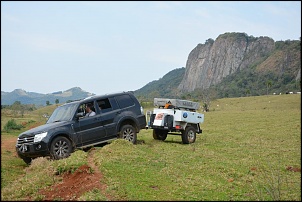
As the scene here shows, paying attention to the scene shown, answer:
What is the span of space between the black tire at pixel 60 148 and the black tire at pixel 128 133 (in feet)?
7.74

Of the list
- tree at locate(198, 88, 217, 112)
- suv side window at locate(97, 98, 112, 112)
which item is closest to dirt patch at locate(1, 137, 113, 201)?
suv side window at locate(97, 98, 112, 112)

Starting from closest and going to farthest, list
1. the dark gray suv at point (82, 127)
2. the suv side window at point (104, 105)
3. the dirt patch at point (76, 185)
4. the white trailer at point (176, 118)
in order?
1. the dirt patch at point (76, 185)
2. the dark gray suv at point (82, 127)
3. the suv side window at point (104, 105)
4. the white trailer at point (176, 118)

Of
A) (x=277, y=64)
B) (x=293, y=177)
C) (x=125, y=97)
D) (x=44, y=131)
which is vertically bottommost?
(x=293, y=177)

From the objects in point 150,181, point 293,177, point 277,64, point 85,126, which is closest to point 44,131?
point 85,126

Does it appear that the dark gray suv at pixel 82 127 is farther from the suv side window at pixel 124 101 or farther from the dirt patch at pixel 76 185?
the dirt patch at pixel 76 185

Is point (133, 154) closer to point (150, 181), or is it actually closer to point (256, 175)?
point (150, 181)

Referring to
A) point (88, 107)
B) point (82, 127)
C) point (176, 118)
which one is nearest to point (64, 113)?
point (88, 107)

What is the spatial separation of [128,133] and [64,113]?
8.33 feet

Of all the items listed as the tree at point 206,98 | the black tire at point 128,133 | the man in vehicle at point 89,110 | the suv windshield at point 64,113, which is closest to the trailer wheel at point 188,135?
the black tire at point 128,133

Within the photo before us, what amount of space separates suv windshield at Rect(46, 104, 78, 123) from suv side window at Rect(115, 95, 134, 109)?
6.03 ft

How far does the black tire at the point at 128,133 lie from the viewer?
1398 cm

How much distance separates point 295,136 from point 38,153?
40.8ft

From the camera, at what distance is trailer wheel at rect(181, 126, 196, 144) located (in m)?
16.3

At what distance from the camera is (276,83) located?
11925cm
